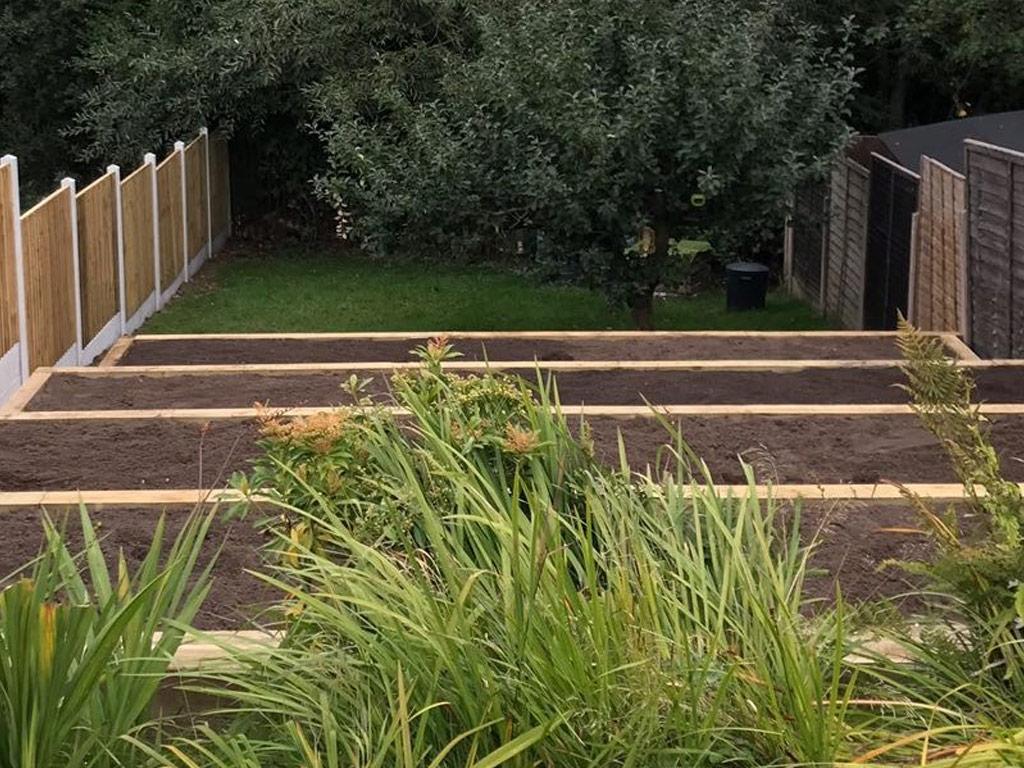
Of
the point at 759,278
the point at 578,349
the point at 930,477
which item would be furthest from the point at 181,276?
the point at 930,477

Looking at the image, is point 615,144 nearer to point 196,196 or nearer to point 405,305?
point 405,305

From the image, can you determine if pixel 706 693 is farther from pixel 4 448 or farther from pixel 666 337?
pixel 666 337

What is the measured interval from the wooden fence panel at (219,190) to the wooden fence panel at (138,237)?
5263mm

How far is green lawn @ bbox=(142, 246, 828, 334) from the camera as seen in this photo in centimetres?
1553

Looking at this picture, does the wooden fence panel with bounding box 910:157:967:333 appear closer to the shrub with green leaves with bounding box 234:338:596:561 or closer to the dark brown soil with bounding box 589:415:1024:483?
the dark brown soil with bounding box 589:415:1024:483

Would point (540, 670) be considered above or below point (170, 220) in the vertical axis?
above

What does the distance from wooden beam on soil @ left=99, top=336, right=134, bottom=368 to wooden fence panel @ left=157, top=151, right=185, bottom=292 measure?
227 inches

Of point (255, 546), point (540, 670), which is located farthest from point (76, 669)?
point (255, 546)

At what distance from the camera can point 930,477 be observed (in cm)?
632

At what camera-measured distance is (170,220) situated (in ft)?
55.2

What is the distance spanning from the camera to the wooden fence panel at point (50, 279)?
10.0 meters

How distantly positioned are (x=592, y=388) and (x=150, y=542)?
342cm

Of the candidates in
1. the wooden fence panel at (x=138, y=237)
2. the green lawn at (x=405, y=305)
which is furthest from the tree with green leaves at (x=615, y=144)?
the wooden fence panel at (x=138, y=237)

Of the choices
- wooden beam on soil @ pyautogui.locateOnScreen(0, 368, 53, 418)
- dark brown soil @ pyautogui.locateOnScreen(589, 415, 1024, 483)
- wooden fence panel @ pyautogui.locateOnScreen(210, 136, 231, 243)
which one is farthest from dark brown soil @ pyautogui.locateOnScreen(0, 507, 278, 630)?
wooden fence panel @ pyautogui.locateOnScreen(210, 136, 231, 243)
